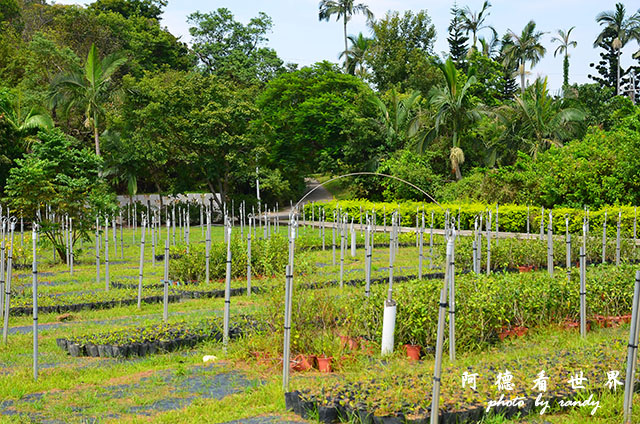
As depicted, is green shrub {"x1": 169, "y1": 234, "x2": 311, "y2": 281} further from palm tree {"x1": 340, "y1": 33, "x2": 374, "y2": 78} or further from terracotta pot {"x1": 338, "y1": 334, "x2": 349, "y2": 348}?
palm tree {"x1": 340, "y1": 33, "x2": 374, "y2": 78}

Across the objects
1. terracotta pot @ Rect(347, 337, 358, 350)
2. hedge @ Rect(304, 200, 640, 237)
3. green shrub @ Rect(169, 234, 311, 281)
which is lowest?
terracotta pot @ Rect(347, 337, 358, 350)

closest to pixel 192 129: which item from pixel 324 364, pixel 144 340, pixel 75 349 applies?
pixel 75 349

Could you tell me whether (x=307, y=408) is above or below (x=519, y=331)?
below

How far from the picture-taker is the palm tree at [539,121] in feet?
90.8

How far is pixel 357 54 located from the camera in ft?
153

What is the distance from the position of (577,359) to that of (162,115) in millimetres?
27537

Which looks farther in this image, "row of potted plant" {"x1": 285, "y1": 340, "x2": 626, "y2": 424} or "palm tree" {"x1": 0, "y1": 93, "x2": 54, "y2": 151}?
"palm tree" {"x1": 0, "y1": 93, "x2": 54, "y2": 151}

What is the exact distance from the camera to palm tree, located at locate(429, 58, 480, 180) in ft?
90.6

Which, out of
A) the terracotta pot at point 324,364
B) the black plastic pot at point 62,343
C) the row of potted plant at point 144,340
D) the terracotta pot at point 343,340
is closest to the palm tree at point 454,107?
the row of potted plant at point 144,340

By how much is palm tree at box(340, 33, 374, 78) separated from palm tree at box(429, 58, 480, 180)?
18.1 m

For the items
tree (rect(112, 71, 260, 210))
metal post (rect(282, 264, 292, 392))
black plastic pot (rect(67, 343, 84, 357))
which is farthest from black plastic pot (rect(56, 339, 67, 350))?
tree (rect(112, 71, 260, 210))

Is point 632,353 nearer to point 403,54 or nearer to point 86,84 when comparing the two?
point 86,84

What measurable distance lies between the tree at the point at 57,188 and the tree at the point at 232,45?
1104 inches

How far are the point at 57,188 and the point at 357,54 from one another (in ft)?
109
